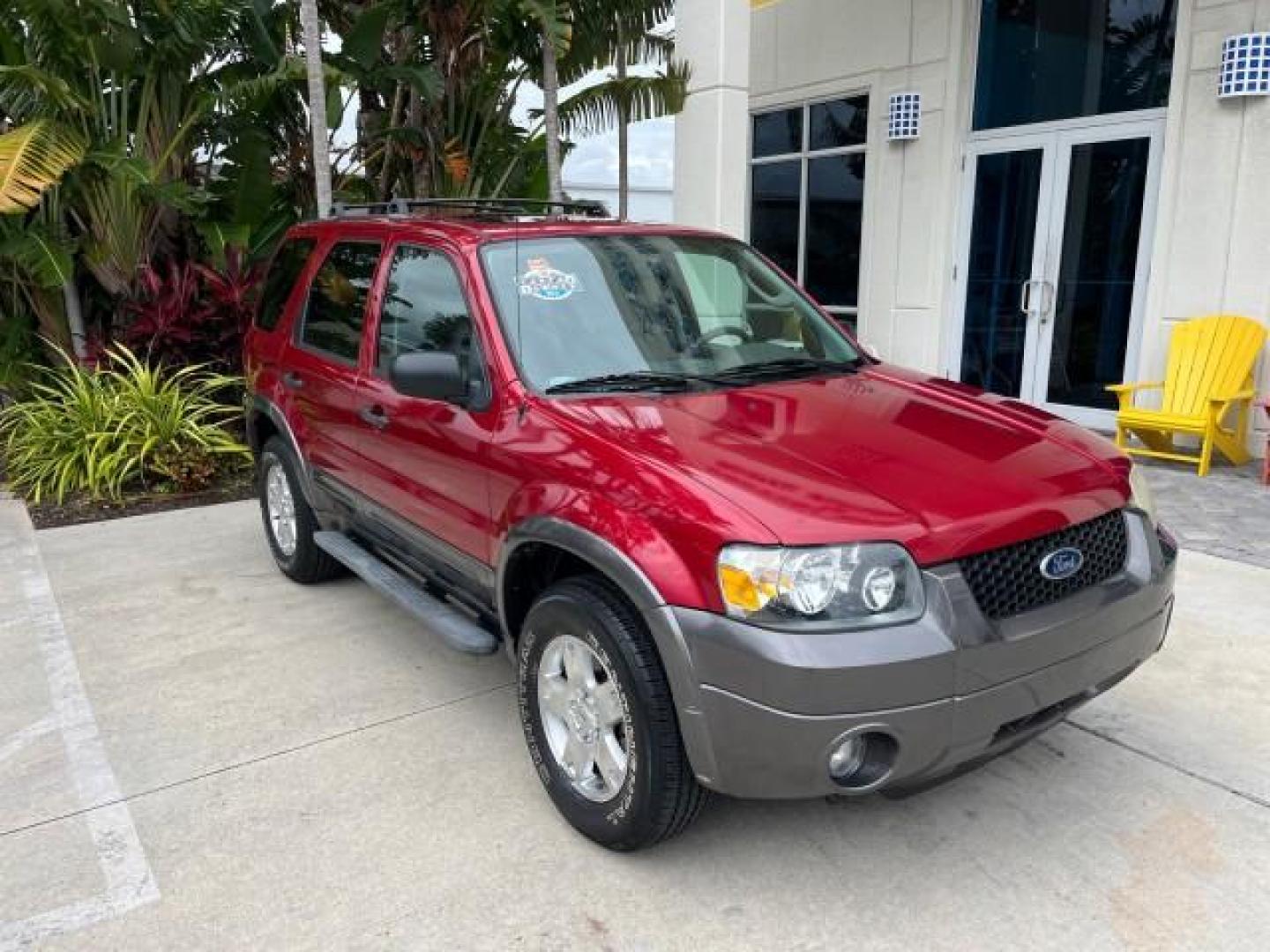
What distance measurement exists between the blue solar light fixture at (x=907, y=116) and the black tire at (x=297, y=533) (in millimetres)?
7153

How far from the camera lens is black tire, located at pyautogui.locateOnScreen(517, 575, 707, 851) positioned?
2.56m

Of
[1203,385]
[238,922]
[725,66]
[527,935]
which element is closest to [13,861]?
[238,922]

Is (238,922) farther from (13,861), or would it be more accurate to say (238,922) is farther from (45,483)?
(45,483)

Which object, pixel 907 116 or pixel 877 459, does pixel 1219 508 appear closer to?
pixel 877 459

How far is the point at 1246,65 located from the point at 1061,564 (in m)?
6.25

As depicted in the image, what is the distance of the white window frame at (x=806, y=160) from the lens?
34.1 feet

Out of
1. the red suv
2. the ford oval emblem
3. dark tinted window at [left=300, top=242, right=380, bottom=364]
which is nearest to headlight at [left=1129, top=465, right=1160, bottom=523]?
the red suv

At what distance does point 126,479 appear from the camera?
730cm

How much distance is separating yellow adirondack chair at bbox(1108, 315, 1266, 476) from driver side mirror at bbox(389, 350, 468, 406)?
5.77 meters

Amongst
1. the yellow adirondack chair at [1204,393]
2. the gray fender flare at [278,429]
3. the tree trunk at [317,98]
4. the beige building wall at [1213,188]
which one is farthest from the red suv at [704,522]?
the beige building wall at [1213,188]

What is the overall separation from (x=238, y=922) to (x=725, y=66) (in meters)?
8.31

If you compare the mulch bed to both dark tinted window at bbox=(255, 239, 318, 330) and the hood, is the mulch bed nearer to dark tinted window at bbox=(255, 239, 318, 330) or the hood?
dark tinted window at bbox=(255, 239, 318, 330)

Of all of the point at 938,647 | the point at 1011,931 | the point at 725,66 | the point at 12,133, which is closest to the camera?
the point at 938,647

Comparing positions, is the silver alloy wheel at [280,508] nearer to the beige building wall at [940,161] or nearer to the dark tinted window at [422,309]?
the dark tinted window at [422,309]
